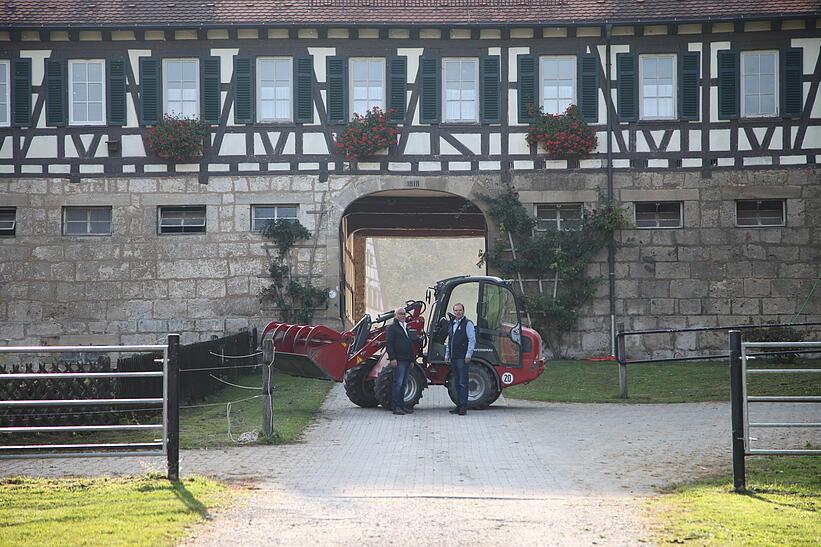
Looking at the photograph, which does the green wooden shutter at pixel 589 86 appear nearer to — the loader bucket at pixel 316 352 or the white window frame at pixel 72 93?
the white window frame at pixel 72 93

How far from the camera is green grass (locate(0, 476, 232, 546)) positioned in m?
7.22

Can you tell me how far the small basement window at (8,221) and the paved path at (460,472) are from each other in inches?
497

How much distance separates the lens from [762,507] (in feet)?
27.5

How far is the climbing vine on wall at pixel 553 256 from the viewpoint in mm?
24953

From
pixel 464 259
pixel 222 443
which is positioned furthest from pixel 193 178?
pixel 464 259

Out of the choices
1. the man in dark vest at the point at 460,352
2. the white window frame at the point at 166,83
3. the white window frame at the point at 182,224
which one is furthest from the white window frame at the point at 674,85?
the man in dark vest at the point at 460,352

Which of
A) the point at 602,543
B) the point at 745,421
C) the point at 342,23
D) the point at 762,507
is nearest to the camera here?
the point at 602,543

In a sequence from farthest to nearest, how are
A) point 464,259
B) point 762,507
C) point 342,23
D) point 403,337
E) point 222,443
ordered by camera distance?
1. point 464,259
2. point 342,23
3. point 403,337
4. point 222,443
5. point 762,507

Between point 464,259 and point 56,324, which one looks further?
point 464,259

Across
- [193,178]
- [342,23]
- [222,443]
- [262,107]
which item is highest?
[342,23]

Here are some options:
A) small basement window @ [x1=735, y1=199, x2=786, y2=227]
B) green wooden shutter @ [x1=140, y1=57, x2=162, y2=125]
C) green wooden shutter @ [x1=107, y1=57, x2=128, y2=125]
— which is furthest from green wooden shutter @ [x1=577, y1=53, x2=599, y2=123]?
green wooden shutter @ [x1=107, y1=57, x2=128, y2=125]

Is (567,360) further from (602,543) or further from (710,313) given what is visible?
(602,543)

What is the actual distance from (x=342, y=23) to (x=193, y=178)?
Answer: 4.82 meters

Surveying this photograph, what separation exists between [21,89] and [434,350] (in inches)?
533
